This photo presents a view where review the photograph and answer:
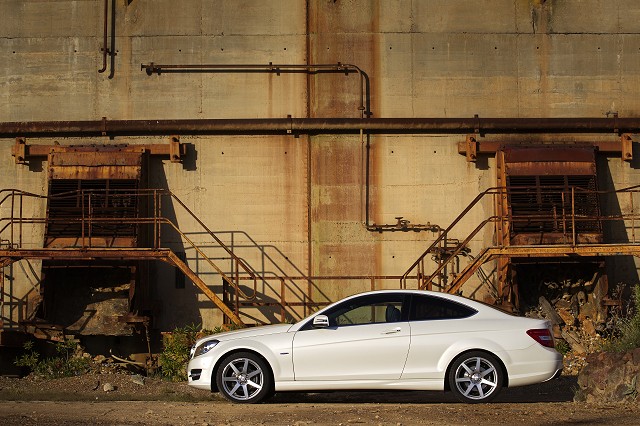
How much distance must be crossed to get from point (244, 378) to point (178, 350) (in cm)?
589

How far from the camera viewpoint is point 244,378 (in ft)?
45.4

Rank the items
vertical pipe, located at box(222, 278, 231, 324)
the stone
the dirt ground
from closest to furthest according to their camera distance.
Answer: the dirt ground, the stone, vertical pipe, located at box(222, 278, 231, 324)

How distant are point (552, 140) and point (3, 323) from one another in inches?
437

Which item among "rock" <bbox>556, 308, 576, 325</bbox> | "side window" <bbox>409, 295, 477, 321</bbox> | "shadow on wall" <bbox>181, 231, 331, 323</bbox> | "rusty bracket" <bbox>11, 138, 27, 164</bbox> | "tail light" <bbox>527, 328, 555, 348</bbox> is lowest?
"tail light" <bbox>527, 328, 555, 348</bbox>

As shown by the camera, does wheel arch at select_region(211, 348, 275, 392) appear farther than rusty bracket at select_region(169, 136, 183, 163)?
No

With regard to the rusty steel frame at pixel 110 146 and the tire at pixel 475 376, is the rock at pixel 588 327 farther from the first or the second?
the rusty steel frame at pixel 110 146

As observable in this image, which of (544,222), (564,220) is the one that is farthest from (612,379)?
(544,222)

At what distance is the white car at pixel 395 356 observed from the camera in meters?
13.6

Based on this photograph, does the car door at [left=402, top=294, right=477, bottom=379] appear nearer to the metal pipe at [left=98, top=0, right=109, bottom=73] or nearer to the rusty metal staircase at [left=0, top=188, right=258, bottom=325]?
the rusty metal staircase at [left=0, top=188, right=258, bottom=325]

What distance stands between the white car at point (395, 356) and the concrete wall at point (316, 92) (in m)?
7.07

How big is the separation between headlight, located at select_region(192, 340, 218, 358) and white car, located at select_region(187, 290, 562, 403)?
0.12m

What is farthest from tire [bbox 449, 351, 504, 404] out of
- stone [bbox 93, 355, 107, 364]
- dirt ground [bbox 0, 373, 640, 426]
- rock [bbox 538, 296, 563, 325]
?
stone [bbox 93, 355, 107, 364]

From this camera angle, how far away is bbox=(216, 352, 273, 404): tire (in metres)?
13.8

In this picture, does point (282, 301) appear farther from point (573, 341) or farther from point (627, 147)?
point (627, 147)
